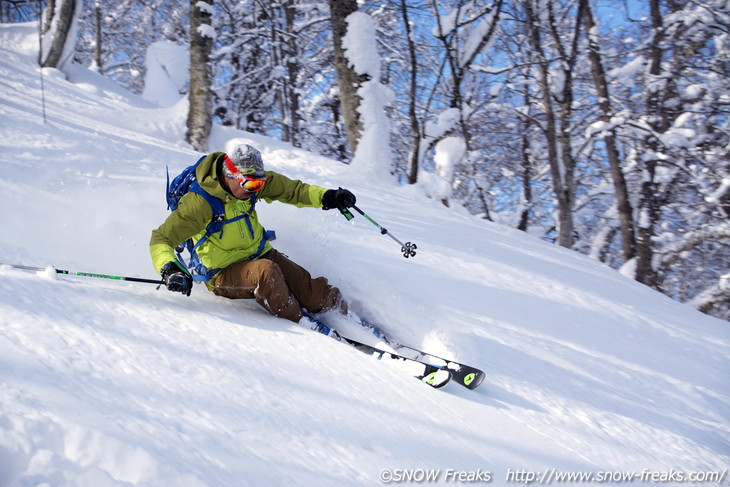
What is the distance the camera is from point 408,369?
10.6ft

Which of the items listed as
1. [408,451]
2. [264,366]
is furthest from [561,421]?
[264,366]

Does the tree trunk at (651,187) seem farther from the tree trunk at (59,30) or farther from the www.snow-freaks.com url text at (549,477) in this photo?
the tree trunk at (59,30)

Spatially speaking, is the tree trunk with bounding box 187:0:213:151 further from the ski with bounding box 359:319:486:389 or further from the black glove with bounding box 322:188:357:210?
the ski with bounding box 359:319:486:389

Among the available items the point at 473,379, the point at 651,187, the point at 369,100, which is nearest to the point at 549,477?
the point at 473,379

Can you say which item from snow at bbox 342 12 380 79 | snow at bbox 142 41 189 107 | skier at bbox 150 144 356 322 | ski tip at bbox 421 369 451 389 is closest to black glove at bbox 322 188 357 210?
skier at bbox 150 144 356 322

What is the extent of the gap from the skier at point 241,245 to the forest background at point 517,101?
332 cm

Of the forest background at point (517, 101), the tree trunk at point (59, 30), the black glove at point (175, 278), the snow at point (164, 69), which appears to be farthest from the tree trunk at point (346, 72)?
the snow at point (164, 69)

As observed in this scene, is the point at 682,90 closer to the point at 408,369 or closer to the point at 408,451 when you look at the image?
the point at 408,369

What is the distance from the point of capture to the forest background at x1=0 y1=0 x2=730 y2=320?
7664 millimetres

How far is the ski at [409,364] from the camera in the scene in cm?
308

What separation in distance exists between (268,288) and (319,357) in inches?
33.9

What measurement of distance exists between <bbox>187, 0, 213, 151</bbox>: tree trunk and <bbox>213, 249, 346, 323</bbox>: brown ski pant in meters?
4.41

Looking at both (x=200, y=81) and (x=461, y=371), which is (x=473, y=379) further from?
(x=200, y=81)

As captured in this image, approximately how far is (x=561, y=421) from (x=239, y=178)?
2.53 meters
